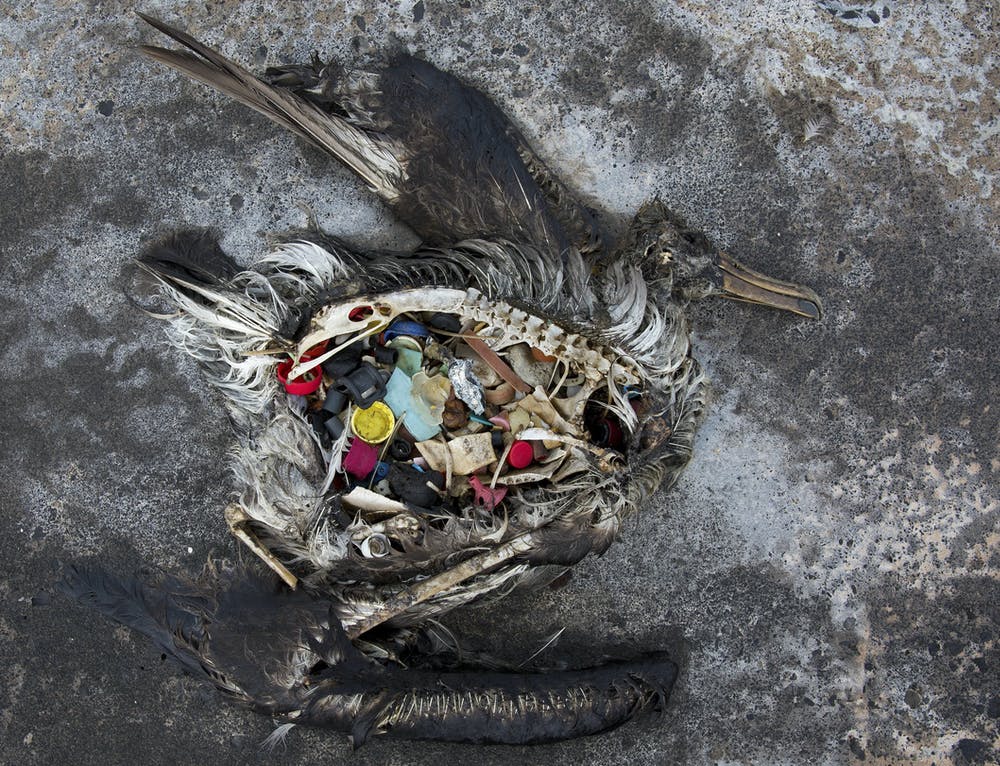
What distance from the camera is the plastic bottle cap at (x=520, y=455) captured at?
3.34 metres

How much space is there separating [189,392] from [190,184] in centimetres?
96

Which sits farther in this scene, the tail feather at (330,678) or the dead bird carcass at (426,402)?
the dead bird carcass at (426,402)

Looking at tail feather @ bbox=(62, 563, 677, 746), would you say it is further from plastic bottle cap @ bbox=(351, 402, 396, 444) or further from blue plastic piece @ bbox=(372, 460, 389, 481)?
plastic bottle cap @ bbox=(351, 402, 396, 444)

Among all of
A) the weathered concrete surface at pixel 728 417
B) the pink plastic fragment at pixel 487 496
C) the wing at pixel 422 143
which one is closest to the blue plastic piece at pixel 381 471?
the pink plastic fragment at pixel 487 496

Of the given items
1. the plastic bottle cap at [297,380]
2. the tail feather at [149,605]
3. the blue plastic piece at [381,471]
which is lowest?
the tail feather at [149,605]

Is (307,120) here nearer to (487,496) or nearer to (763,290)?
(487,496)

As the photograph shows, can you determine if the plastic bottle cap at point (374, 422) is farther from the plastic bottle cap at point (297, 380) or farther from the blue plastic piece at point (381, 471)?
the plastic bottle cap at point (297, 380)

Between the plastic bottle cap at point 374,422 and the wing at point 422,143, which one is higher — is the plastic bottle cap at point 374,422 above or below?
below

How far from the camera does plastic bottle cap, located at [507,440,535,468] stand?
3340mm

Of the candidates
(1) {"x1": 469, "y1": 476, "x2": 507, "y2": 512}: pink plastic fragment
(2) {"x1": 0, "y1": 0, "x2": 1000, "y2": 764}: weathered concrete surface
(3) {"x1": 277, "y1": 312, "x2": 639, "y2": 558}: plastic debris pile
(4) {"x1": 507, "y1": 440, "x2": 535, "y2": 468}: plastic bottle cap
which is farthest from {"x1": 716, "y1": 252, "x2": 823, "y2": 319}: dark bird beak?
(1) {"x1": 469, "y1": 476, "x2": 507, "y2": 512}: pink plastic fragment

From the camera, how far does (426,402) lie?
3400mm

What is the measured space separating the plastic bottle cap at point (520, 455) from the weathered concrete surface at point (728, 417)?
68 cm

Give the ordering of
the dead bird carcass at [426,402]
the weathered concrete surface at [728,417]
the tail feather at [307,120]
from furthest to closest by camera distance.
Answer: the weathered concrete surface at [728,417]
the dead bird carcass at [426,402]
the tail feather at [307,120]

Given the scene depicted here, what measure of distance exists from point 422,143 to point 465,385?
99 centimetres
